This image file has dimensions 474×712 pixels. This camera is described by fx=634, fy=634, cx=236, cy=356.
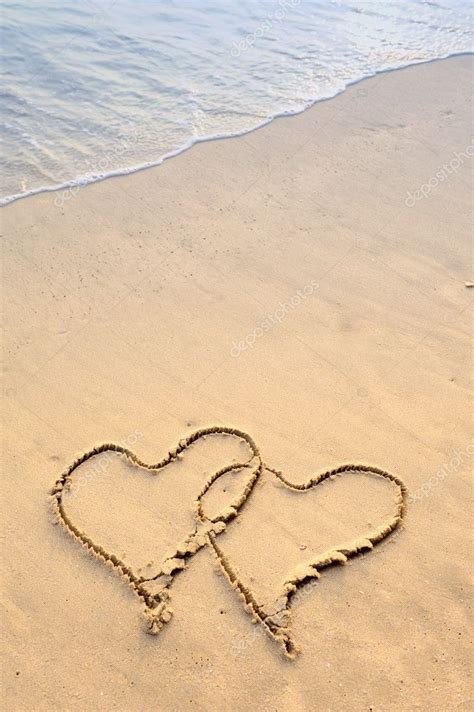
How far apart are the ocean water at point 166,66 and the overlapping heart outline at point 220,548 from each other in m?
3.61

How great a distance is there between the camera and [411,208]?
19.7 feet

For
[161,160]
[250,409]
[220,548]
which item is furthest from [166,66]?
[220,548]

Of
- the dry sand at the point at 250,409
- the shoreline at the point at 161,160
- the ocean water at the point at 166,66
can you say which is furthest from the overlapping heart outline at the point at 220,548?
the ocean water at the point at 166,66

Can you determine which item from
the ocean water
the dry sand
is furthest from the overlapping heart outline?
the ocean water

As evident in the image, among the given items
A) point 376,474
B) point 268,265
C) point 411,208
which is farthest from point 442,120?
point 376,474

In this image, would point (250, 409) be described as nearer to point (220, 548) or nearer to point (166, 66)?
point (220, 548)

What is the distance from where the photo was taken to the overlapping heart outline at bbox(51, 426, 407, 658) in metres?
3.27

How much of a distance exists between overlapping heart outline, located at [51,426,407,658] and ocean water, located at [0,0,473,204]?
3.61 metres

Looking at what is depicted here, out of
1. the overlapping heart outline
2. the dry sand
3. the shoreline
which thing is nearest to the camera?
the dry sand

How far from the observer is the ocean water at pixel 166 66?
23.9 ft

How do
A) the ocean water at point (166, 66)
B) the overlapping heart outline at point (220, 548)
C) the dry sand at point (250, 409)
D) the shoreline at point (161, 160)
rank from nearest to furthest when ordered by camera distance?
the dry sand at point (250, 409), the overlapping heart outline at point (220, 548), the shoreline at point (161, 160), the ocean water at point (166, 66)

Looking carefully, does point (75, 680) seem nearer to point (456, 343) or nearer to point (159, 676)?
point (159, 676)

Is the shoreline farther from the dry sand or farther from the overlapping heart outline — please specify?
the overlapping heart outline

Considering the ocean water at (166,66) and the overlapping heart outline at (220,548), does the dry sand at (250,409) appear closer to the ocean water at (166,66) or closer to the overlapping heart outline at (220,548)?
the overlapping heart outline at (220,548)
